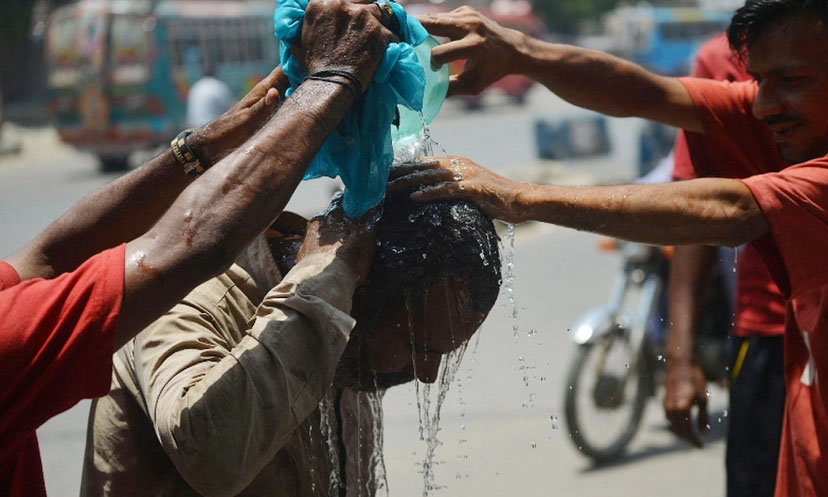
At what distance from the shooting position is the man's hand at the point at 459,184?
5.98 feet

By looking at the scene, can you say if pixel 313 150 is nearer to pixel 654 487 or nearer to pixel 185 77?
pixel 654 487

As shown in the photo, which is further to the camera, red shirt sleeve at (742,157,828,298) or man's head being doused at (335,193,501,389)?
red shirt sleeve at (742,157,828,298)

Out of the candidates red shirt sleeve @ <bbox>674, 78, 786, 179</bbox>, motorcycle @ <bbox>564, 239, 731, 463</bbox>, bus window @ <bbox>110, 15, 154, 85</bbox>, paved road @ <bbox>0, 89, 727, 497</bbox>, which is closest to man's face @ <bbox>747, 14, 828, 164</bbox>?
red shirt sleeve @ <bbox>674, 78, 786, 179</bbox>

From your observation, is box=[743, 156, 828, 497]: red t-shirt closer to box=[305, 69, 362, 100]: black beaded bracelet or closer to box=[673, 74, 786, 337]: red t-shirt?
box=[673, 74, 786, 337]: red t-shirt

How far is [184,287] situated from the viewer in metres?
1.42

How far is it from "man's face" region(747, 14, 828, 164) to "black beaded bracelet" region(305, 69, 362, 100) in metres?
1.12

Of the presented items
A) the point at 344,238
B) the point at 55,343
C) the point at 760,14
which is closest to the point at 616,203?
the point at 344,238

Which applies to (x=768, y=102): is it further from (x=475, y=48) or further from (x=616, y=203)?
(x=475, y=48)

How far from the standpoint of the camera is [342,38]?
1.62m

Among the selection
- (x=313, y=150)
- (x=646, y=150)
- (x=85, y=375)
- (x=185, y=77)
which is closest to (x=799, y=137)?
(x=313, y=150)

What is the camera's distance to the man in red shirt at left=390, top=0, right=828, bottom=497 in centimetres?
194

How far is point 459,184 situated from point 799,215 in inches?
28.9

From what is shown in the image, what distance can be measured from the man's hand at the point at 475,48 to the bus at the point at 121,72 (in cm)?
1465

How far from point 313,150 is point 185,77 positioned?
54.8ft
